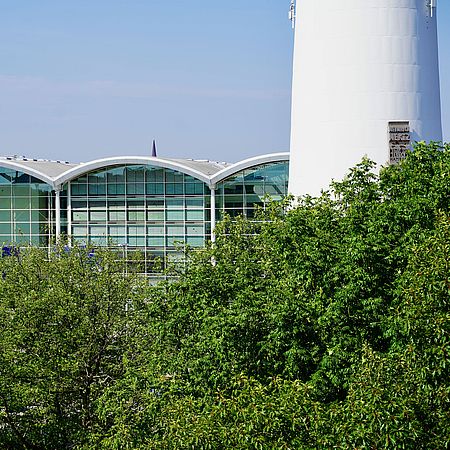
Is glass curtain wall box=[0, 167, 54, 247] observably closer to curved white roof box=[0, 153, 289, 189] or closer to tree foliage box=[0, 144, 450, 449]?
curved white roof box=[0, 153, 289, 189]

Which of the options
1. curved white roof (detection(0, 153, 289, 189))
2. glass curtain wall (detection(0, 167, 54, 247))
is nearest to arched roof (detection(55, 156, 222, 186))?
curved white roof (detection(0, 153, 289, 189))

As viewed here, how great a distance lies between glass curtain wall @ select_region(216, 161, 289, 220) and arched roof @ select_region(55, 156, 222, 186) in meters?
1.15

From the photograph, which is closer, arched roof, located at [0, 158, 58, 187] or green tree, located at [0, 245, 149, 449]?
green tree, located at [0, 245, 149, 449]

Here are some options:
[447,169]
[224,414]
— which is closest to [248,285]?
[447,169]

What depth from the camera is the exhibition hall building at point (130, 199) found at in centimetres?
4953

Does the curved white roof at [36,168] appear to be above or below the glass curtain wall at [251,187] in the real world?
above

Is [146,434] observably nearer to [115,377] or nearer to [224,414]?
[224,414]

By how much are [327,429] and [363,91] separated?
10.6m

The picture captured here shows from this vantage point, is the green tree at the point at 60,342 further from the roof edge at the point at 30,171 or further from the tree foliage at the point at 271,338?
the roof edge at the point at 30,171

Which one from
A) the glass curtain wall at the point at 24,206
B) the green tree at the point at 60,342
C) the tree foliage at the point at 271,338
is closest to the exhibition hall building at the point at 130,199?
the glass curtain wall at the point at 24,206

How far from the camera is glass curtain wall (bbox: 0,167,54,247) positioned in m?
52.4

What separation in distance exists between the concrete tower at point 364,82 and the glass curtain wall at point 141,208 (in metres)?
29.0

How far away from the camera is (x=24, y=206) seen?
52.7 m

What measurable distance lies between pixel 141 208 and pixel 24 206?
6343mm
